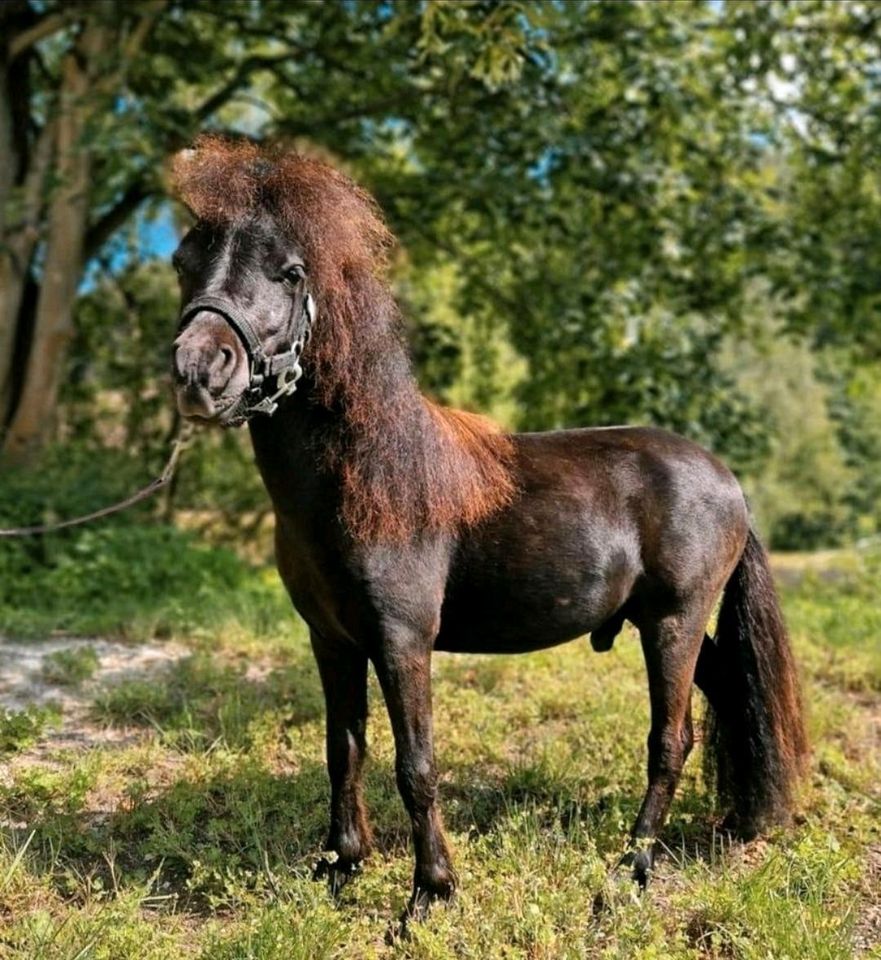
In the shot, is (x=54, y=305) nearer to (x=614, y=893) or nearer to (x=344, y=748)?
(x=344, y=748)

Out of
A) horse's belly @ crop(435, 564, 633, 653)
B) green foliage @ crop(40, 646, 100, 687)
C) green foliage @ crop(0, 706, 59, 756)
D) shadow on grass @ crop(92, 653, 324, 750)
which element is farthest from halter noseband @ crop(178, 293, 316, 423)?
green foliage @ crop(40, 646, 100, 687)

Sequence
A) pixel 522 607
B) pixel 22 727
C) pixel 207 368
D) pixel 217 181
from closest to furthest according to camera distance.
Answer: pixel 207 368
pixel 217 181
pixel 522 607
pixel 22 727

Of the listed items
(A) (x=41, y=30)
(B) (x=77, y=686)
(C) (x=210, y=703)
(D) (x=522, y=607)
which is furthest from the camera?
(A) (x=41, y=30)

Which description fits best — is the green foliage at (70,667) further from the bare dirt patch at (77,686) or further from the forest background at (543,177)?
the forest background at (543,177)

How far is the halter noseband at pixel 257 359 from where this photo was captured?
2373 mm

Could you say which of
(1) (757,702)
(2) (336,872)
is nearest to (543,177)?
(1) (757,702)

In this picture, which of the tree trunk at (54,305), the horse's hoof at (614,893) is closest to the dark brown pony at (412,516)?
the horse's hoof at (614,893)

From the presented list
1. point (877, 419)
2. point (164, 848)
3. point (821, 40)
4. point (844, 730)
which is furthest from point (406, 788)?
point (877, 419)

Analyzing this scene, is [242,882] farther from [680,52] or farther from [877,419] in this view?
[877,419]

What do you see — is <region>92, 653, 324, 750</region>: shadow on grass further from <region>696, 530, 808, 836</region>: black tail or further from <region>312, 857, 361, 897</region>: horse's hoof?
<region>696, 530, 808, 836</region>: black tail

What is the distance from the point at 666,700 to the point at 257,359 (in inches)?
75.3

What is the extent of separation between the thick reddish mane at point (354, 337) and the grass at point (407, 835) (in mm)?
1212

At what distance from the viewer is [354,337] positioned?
2641 millimetres

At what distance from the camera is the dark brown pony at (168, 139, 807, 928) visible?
2502 mm
